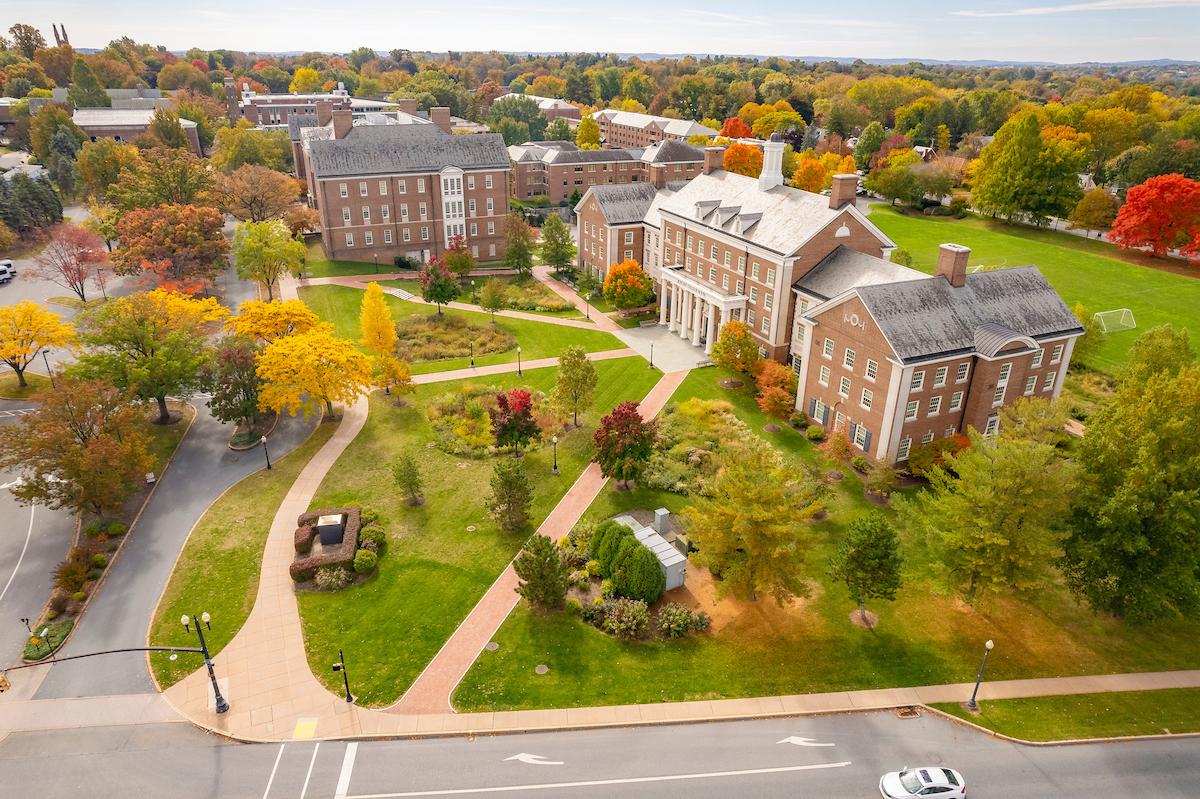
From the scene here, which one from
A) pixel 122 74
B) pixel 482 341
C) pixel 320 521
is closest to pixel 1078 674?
pixel 320 521

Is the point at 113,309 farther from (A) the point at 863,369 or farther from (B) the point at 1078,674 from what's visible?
(B) the point at 1078,674

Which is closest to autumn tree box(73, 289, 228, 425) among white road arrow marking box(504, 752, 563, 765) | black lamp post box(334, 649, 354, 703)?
black lamp post box(334, 649, 354, 703)

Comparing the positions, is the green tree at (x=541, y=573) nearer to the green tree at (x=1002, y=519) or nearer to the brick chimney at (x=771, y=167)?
the green tree at (x=1002, y=519)

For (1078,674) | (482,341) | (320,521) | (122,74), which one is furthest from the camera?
(122,74)

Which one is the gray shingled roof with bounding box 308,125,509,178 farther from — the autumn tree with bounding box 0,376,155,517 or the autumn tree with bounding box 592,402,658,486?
the autumn tree with bounding box 592,402,658,486

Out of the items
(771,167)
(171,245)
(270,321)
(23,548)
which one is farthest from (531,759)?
(171,245)
